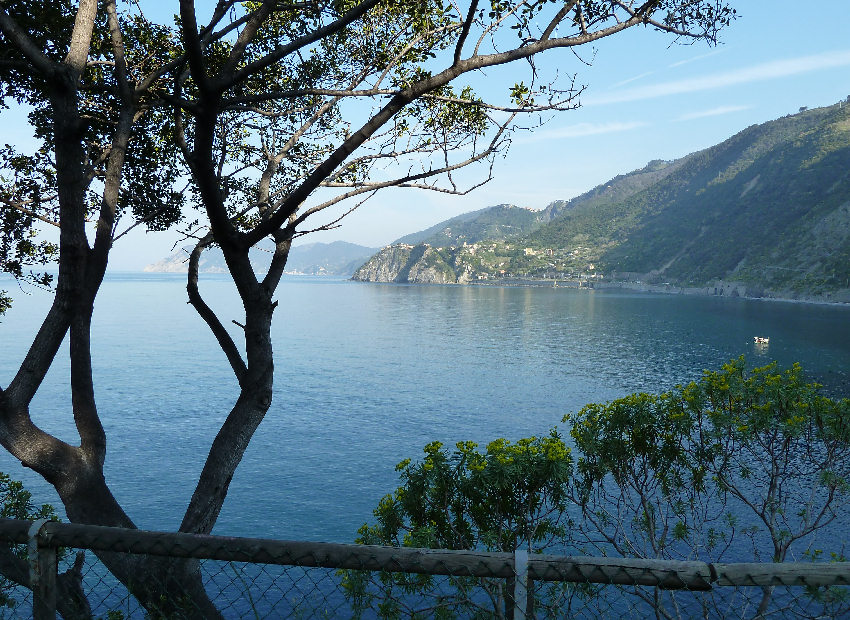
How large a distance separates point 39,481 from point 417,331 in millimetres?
69502

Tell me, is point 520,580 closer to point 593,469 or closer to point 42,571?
point 42,571

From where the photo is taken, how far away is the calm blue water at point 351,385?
2958 centimetres

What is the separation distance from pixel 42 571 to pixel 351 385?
172ft

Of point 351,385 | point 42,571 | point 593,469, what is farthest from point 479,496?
point 351,385

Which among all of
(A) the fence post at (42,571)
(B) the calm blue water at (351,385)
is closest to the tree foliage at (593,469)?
(A) the fence post at (42,571)

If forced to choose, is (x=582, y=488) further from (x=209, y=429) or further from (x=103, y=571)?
(x=209, y=429)

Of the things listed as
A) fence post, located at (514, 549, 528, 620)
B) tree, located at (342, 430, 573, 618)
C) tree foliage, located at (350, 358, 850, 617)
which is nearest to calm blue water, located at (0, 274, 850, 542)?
tree foliage, located at (350, 358, 850, 617)

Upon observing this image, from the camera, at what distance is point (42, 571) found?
3324 mm

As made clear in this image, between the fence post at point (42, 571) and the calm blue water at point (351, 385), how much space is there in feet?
74.1

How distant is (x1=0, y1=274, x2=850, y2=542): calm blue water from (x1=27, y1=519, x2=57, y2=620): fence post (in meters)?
22.6

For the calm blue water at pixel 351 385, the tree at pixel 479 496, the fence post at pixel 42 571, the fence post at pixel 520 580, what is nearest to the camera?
the fence post at pixel 520 580

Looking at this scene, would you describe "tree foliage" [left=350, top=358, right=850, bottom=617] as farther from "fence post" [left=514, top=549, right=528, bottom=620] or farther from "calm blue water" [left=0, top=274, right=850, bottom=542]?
"calm blue water" [left=0, top=274, right=850, bottom=542]

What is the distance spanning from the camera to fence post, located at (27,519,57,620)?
10.6ft

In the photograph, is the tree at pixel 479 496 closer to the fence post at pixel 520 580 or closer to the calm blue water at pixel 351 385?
the fence post at pixel 520 580
